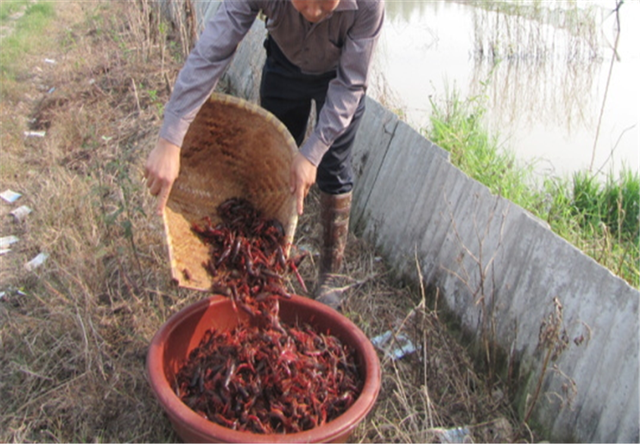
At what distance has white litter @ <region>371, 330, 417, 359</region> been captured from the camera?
145 inches

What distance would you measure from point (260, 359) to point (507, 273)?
147cm

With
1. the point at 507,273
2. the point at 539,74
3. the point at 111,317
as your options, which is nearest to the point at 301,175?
the point at 507,273

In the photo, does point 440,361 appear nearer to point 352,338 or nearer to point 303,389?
point 352,338

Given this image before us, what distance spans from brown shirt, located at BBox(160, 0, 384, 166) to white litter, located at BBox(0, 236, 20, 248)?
8.88 feet

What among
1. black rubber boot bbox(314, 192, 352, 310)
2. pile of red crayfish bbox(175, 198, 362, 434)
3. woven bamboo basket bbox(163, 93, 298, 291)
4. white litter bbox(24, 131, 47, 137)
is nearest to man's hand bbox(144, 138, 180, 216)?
woven bamboo basket bbox(163, 93, 298, 291)

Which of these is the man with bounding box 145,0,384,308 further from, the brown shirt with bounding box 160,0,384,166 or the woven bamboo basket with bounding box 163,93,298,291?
the woven bamboo basket with bounding box 163,93,298,291

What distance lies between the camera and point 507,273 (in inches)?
135

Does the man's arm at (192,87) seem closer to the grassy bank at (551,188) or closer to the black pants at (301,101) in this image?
the black pants at (301,101)

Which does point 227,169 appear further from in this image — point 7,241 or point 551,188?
point 551,188

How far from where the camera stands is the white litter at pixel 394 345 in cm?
369

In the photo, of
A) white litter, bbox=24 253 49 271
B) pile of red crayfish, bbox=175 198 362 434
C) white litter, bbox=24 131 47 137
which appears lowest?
white litter, bbox=24 253 49 271

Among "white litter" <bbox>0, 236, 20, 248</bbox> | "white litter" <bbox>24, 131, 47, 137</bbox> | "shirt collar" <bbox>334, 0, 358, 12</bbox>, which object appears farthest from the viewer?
"white litter" <bbox>24, 131, 47, 137</bbox>

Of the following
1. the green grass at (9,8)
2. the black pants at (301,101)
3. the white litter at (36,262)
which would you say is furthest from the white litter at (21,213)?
the green grass at (9,8)

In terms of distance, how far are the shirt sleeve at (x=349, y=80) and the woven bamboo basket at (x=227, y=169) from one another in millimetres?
136
